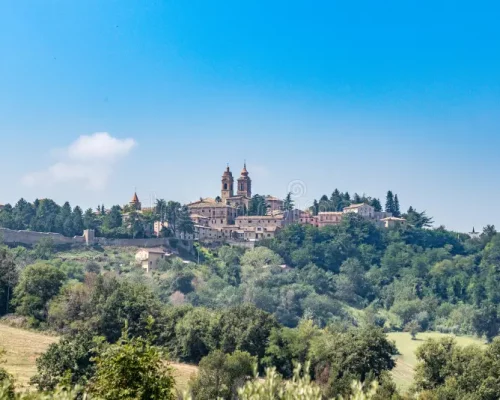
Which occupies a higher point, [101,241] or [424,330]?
[101,241]

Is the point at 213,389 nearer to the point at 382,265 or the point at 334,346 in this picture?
the point at 334,346

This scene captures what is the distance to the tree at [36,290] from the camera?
4919cm

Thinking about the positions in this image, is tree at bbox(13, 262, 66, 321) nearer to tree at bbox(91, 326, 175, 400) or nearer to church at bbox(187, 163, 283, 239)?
tree at bbox(91, 326, 175, 400)

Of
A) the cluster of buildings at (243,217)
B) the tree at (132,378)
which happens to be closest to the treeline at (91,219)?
the cluster of buildings at (243,217)

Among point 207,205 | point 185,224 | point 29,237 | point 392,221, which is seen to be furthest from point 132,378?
point 392,221

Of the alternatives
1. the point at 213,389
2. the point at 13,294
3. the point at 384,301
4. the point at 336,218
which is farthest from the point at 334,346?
the point at 336,218

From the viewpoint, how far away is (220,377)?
3147 cm

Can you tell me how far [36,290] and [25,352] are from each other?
13846 millimetres

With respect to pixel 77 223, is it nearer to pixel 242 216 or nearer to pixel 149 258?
pixel 149 258

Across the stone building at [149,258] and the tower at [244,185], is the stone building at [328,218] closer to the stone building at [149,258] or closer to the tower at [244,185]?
the tower at [244,185]

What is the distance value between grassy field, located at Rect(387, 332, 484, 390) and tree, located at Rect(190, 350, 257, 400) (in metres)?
16.0

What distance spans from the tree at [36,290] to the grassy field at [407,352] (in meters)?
23.7

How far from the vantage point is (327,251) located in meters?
106

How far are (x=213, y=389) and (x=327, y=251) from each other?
76.7 metres
